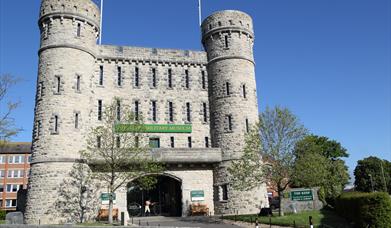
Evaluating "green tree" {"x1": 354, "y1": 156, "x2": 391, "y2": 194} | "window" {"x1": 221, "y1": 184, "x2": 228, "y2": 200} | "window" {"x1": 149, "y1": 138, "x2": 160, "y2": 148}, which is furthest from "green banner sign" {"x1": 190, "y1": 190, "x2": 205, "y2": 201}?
"green tree" {"x1": 354, "y1": 156, "x2": 391, "y2": 194}

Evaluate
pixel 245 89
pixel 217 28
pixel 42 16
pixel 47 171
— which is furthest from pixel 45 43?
pixel 245 89

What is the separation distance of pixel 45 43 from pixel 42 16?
2.54 metres

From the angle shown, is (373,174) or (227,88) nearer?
(227,88)

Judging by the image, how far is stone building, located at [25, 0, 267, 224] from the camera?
1077 inches

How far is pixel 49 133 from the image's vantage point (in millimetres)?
27172

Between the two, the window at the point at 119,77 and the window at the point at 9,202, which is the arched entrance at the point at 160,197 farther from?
the window at the point at 9,202

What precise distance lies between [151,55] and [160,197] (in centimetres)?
1323

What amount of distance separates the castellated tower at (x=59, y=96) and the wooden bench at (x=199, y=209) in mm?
10225

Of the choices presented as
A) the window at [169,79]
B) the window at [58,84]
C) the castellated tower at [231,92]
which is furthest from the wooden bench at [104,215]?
the window at [169,79]

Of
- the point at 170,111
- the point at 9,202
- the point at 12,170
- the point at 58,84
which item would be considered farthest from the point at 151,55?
the point at 9,202

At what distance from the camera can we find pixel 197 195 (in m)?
30.5

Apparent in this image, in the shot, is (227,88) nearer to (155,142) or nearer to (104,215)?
(155,142)

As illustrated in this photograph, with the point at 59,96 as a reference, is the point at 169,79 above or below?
above

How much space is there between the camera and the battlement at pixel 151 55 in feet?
107
